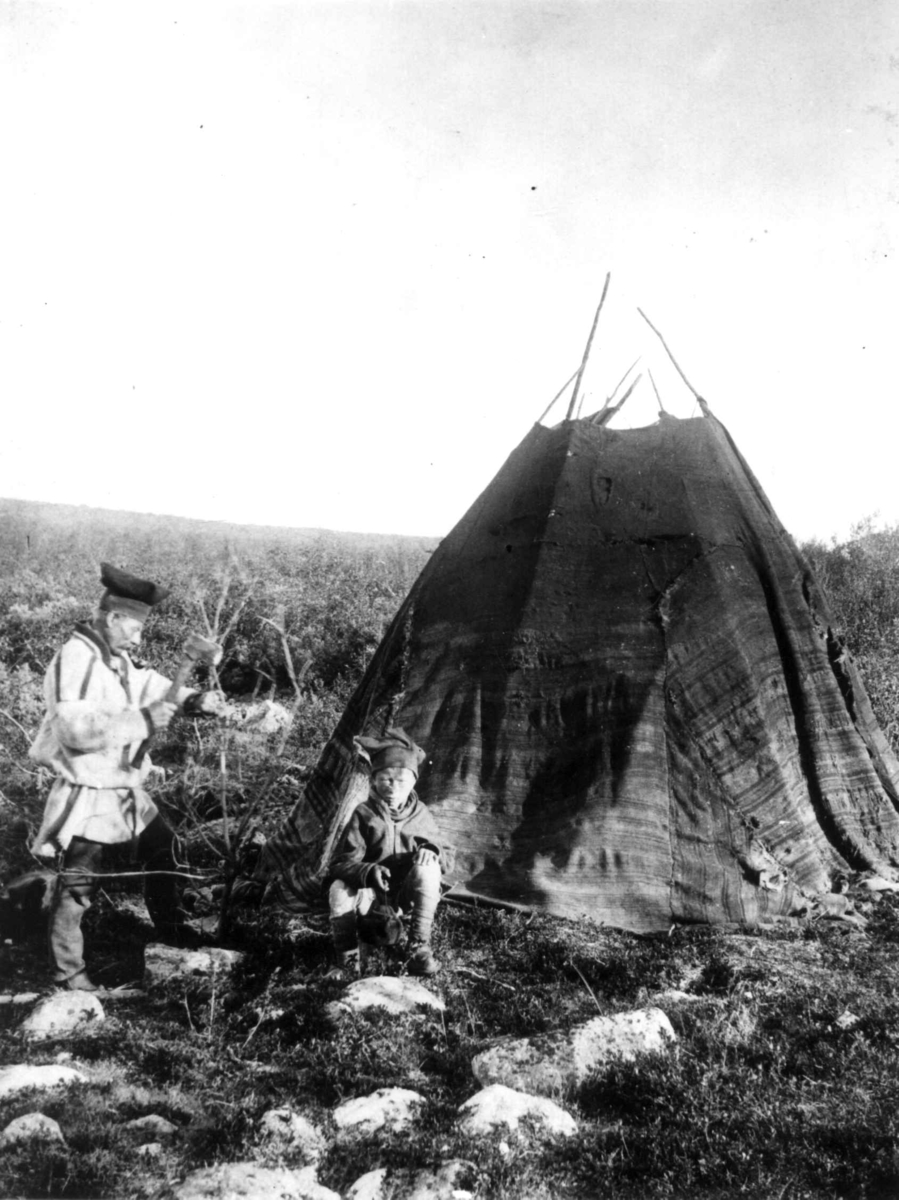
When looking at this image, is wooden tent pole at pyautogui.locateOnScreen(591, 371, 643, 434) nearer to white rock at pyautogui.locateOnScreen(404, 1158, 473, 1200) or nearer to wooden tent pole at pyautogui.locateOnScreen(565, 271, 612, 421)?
wooden tent pole at pyautogui.locateOnScreen(565, 271, 612, 421)

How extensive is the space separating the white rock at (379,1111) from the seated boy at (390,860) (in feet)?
3.78

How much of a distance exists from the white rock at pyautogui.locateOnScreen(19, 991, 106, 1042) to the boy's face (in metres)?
1.54

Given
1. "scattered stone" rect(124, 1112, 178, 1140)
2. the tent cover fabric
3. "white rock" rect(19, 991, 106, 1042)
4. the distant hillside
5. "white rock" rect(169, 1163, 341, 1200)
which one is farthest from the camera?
the distant hillside

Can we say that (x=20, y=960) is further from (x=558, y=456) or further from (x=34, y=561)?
(x=34, y=561)

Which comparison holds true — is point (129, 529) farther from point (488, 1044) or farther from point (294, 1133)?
point (294, 1133)

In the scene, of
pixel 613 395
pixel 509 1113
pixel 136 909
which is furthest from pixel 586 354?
pixel 509 1113

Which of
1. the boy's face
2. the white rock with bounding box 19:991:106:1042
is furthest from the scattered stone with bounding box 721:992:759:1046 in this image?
the white rock with bounding box 19:991:106:1042

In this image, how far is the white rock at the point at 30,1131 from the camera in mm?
2654

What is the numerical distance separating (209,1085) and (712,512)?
468 cm

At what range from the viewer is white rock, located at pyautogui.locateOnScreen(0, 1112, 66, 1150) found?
2654mm

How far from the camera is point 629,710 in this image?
538cm

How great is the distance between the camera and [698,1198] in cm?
259

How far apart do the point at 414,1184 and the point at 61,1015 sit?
1842 millimetres

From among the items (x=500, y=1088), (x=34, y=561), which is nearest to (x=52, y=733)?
(x=500, y=1088)
